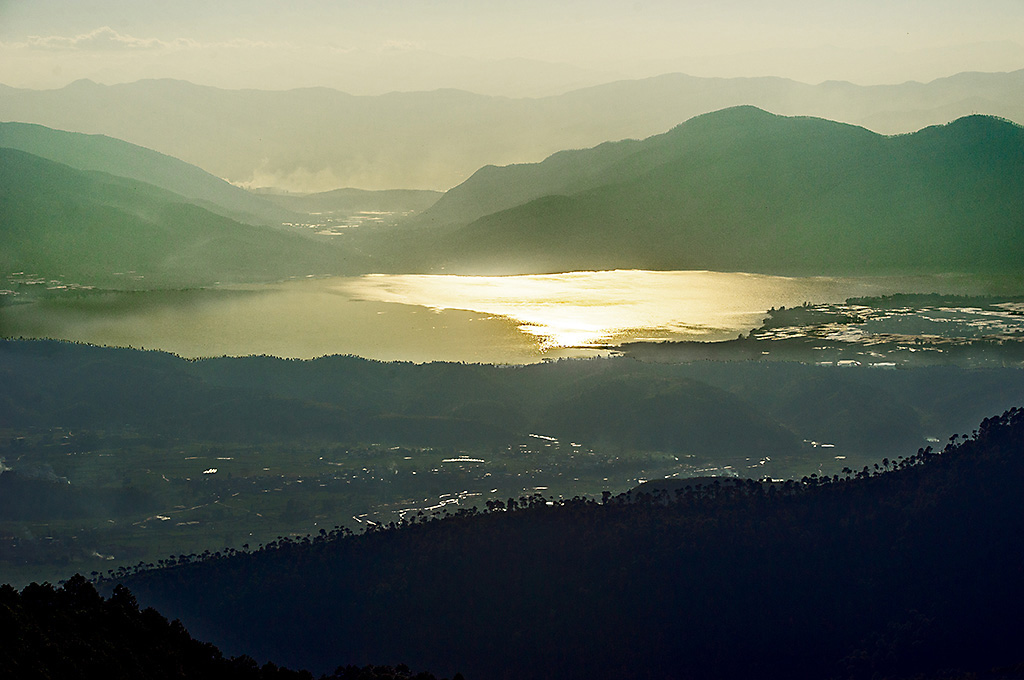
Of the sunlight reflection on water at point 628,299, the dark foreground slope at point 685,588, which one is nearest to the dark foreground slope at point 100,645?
the dark foreground slope at point 685,588

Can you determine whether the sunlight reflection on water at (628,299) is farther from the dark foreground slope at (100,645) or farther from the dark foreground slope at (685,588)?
the dark foreground slope at (100,645)

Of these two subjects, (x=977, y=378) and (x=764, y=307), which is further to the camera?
(x=977, y=378)

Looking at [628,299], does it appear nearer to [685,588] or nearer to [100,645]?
[685,588]

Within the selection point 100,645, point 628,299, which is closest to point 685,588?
point 628,299

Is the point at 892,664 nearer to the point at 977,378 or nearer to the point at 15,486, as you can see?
the point at 977,378

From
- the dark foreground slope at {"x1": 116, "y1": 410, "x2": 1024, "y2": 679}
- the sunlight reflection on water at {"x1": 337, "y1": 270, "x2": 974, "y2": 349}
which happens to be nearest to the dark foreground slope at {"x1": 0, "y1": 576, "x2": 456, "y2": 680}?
the dark foreground slope at {"x1": 116, "y1": 410, "x2": 1024, "y2": 679}

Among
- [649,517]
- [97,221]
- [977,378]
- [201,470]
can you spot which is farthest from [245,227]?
[977,378]

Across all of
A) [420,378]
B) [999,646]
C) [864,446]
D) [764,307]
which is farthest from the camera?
[420,378]

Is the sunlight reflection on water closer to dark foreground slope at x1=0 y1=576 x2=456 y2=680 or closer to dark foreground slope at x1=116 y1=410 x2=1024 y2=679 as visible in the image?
dark foreground slope at x1=116 y1=410 x2=1024 y2=679
